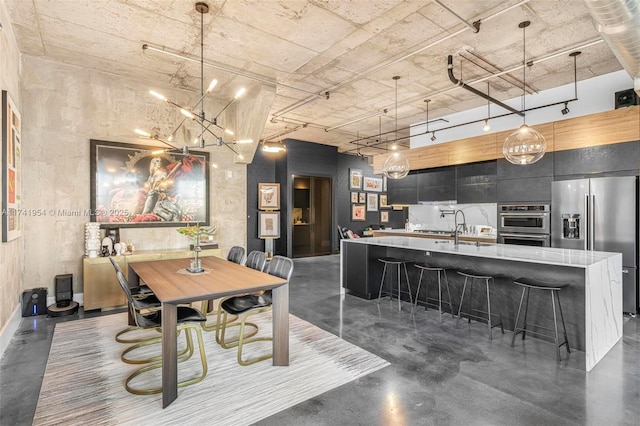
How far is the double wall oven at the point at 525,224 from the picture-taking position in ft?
17.6

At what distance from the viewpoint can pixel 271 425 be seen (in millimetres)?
2166

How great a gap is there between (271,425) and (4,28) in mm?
4732

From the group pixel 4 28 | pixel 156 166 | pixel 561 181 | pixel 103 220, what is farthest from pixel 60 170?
pixel 561 181

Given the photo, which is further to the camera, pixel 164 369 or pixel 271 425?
pixel 164 369

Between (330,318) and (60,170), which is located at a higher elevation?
(60,170)

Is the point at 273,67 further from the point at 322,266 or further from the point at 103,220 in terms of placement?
the point at 322,266

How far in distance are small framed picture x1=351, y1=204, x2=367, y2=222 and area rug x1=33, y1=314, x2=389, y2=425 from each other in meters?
7.78

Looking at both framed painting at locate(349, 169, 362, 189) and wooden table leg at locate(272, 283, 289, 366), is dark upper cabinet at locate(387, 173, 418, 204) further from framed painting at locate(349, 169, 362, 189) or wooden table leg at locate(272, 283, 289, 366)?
wooden table leg at locate(272, 283, 289, 366)

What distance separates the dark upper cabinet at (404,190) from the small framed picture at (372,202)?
124 inches

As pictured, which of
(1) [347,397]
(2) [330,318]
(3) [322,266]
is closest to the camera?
(1) [347,397]

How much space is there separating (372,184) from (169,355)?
10229 millimetres

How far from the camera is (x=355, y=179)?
1145cm

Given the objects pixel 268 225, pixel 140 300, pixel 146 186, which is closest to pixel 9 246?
pixel 140 300

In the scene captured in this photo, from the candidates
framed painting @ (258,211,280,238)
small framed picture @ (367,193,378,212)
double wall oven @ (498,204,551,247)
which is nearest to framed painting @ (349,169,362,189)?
small framed picture @ (367,193,378,212)
